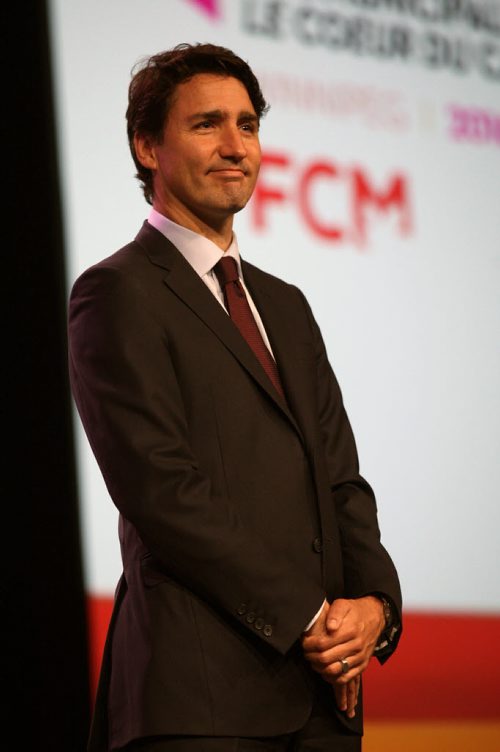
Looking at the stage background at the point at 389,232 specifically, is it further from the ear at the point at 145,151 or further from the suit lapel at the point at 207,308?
the suit lapel at the point at 207,308

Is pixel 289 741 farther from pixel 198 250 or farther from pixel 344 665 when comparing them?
pixel 198 250

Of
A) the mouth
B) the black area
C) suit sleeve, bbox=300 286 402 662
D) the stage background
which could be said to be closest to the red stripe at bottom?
the stage background

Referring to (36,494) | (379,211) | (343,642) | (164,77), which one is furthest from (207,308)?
(379,211)

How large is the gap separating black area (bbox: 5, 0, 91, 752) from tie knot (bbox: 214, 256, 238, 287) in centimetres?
107

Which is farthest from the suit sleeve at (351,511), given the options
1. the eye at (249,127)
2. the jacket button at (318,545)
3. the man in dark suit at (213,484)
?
the eye at (249,127)

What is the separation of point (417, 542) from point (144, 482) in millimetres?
1664

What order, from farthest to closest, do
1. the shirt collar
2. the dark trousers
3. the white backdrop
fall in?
1. the white backdrop
2. the shirt collar
3. the dark trousers

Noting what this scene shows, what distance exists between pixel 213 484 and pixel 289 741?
444mm

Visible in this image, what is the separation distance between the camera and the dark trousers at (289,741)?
1.69 m

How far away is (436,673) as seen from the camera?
10.7 ft

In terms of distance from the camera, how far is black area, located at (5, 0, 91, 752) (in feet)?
9.78

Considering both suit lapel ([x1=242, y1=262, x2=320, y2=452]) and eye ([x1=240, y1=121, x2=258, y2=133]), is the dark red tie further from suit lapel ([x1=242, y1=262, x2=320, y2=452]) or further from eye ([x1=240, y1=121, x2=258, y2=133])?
eye ([x1=240, y1=121, x2=258, y2=133])

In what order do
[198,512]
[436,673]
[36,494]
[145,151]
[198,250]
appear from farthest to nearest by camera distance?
[436,673]
[36,494]
[145,151]
[198,250]
[198,512]

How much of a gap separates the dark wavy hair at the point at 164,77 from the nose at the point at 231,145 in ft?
0.40
